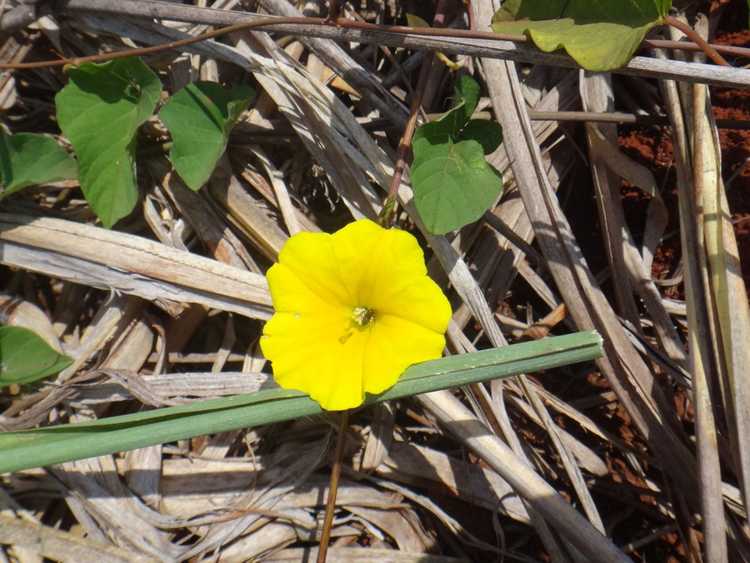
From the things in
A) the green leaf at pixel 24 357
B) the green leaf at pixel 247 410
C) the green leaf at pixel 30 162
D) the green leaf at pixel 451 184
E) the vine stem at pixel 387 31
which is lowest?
the green leaf at pixel 247 410

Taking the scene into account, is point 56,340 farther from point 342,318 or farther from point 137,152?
point 342,318

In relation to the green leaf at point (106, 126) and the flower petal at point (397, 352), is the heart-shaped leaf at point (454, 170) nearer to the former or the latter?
the flower petal at point (397, 352)

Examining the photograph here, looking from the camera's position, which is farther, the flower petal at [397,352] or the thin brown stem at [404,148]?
the thin brown stem at [404,148]

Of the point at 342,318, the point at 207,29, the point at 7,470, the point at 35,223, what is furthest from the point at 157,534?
the point at 207,29

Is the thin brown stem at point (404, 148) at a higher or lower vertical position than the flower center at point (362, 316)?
higher

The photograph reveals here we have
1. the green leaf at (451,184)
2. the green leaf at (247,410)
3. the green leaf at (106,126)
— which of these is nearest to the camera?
the green leaf at (247,410)

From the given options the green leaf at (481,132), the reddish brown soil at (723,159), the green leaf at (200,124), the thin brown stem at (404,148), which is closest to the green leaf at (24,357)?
the green leaf at (200,124)

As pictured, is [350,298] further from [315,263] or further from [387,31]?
[387,31]
